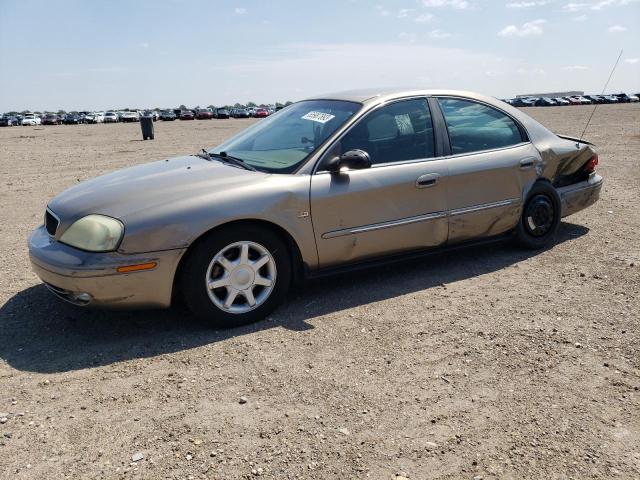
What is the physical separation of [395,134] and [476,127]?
882 millimetres

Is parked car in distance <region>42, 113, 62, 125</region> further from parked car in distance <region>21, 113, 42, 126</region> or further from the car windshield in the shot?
the car windshield

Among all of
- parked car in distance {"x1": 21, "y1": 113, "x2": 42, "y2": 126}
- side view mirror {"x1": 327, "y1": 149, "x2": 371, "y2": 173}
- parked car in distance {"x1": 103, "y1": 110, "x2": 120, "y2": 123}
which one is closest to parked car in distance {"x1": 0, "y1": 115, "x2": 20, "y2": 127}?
parked car in distance {"x1": 21, "y1": 113, "x2": 42, "y2": 126}

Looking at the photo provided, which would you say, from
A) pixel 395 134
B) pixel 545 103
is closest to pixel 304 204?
pixel 395 134

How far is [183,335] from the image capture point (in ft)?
12.2

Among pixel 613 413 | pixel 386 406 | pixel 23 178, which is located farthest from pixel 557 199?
pixel 23 178

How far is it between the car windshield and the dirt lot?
3.60 feet

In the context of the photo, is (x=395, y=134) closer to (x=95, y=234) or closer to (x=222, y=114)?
(x=95, y=234)

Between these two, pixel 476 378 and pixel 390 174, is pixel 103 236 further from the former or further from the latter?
pixel 476 378

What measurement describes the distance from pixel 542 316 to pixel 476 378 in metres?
1.08

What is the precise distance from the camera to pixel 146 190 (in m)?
3.79

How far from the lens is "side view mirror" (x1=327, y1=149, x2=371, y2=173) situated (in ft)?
13.2

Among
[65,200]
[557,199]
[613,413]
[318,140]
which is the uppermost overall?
[318,140]

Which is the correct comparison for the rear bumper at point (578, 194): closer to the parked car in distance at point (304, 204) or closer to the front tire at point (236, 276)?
the parked car in distance at point (304, 204)

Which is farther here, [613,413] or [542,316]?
[542,316]
